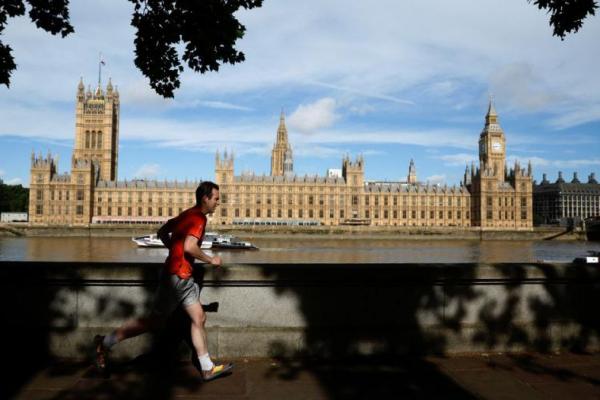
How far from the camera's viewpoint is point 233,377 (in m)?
4.60

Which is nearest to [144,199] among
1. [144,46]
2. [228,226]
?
[228,226]

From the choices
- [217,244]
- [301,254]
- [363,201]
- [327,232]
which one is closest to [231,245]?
[217,244]

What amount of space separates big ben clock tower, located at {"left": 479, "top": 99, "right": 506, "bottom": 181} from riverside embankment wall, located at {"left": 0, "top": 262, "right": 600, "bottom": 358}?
10595 cm

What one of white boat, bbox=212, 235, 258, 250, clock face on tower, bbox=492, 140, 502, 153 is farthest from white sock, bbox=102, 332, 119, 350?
clock face on tower, bbox=492, 140, 502, 153

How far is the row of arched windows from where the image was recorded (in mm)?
104037

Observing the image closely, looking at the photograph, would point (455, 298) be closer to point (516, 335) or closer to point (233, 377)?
point (516, 335)

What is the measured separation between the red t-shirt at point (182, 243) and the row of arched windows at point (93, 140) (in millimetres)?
107096

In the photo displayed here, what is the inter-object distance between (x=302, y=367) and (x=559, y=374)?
2326 mm

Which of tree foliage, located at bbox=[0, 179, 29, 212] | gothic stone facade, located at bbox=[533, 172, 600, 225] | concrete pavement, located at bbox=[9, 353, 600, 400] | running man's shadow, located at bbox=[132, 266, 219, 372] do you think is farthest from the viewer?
gothic stone facade, located at bbox=[533, 172, 600, 225]

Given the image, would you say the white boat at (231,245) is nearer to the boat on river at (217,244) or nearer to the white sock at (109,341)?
the boat on river at (217,244)

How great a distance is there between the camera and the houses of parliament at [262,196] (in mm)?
91750

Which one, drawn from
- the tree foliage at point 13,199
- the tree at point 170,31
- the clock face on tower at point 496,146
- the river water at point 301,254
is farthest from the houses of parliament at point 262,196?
the tree at point 170,31

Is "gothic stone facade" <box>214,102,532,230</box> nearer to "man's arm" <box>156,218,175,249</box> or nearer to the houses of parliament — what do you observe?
the houses of parliament

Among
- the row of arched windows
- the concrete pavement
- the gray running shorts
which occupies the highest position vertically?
the row of arched windows
